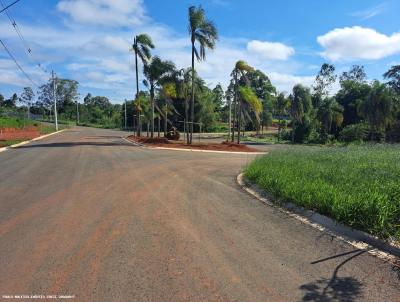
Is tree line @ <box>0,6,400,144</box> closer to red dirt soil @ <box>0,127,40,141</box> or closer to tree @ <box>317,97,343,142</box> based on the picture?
tree @ <box>317,97,343,142</box>

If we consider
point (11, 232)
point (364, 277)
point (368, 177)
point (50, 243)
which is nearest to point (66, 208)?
point (11, 232)

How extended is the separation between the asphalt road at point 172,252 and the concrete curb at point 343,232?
205 millimetres

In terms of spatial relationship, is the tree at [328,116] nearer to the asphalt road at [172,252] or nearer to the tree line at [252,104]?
the tree line at [252,104]

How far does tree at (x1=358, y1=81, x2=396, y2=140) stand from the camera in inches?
1893

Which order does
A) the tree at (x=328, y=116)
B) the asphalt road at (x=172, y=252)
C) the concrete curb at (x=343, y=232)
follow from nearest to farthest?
1. the asphalt road at (x=172, y=252)
2. the concrete curb at (x=343, y=232)
3. the tree at (x=328, y=116)

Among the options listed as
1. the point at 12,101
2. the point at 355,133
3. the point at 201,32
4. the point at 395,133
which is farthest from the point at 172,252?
the point at 12,101

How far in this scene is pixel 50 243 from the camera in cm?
629

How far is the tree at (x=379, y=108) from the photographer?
4809 cm

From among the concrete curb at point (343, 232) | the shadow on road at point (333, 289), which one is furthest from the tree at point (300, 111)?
the shadow on road at point (333, 289)

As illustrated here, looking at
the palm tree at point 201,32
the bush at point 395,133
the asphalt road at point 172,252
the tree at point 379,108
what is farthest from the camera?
the bush at point 395,133

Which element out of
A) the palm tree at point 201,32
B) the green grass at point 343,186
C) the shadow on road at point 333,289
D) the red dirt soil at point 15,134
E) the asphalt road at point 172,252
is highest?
the palm tree at point 201,32

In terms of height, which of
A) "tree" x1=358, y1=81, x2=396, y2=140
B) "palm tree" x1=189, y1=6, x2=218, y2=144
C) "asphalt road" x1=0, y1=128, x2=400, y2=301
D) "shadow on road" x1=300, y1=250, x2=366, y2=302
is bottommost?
"asphalt road" x1=0, y1=128, x2=400, y2=301

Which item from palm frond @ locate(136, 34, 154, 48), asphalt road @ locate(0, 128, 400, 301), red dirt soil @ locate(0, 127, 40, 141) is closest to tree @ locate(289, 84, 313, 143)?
palm frond @ locate(136, 34, 154, 48)

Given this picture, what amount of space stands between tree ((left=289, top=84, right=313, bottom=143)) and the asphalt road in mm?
49508
